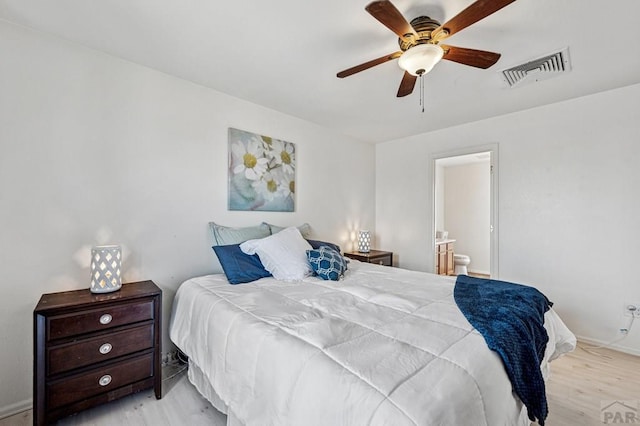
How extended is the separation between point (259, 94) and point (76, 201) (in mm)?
1751

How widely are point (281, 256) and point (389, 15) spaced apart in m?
1.82

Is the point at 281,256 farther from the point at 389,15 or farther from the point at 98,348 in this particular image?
the point at 389,15

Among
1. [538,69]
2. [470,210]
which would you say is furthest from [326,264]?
[470,210]

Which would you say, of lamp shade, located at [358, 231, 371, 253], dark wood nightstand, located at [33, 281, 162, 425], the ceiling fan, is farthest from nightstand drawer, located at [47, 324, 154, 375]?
lamp shade, located at [358, 231, 371, 253]

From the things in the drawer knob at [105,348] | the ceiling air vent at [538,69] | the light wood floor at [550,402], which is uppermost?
the ceiling air vent at [538,69]

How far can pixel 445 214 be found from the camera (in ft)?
21.2

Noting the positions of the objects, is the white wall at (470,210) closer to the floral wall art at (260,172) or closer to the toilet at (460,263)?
the toilet at (460,263)

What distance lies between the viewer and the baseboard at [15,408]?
5.67 feet

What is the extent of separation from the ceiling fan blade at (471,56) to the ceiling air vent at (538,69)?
78 cm

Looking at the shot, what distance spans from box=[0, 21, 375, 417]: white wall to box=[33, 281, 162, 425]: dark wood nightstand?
0.33 meters

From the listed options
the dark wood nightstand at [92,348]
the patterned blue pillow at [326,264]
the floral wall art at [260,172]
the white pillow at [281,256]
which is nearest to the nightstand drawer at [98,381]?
the dark wood nightstand at [92,348]

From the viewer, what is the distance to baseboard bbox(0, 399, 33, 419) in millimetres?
1729

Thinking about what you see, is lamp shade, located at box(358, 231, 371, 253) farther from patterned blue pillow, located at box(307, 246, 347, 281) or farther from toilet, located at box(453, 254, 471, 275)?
toilet, located at box(453, 254, 471, 275)

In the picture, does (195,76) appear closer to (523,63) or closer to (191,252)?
(191,252)
